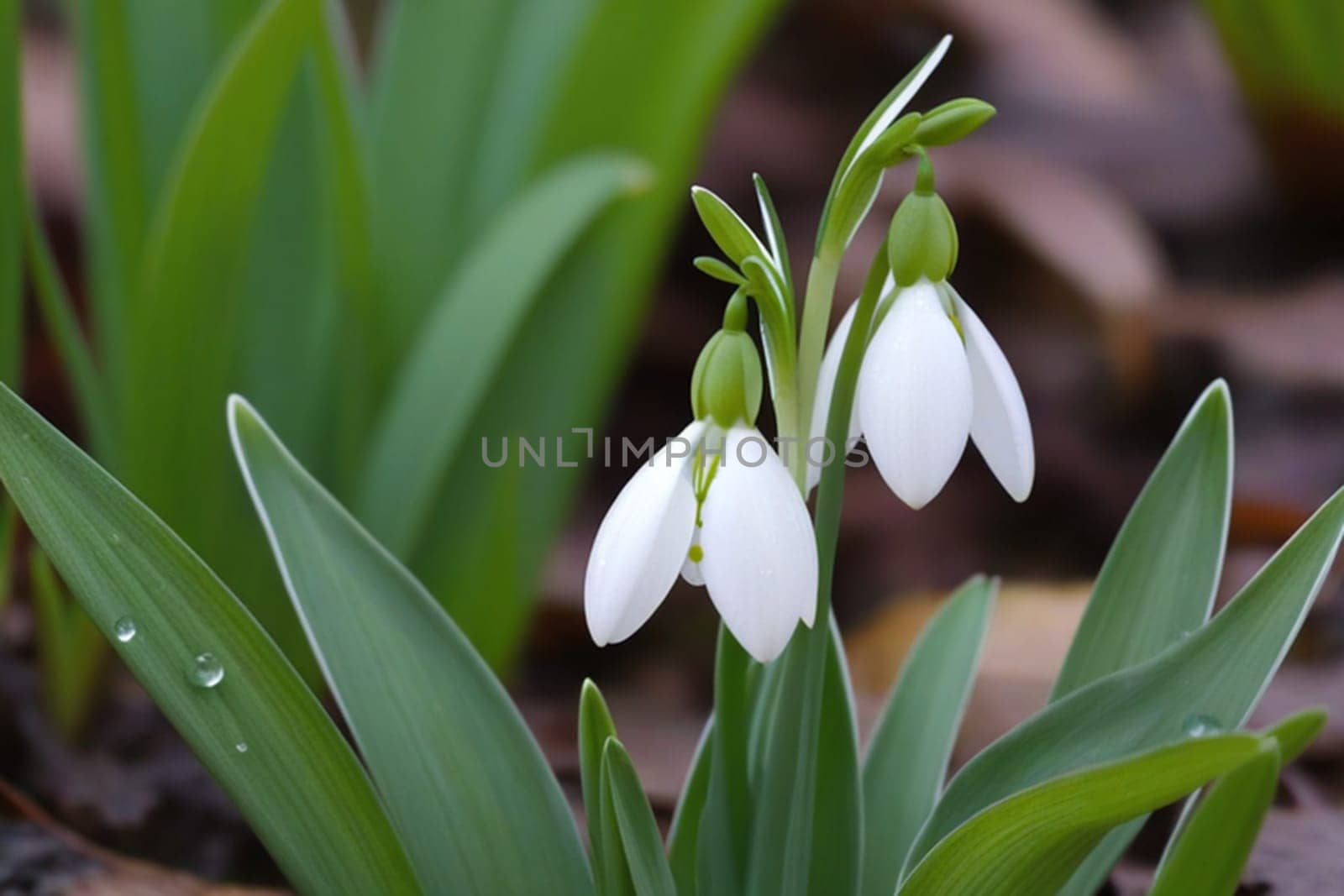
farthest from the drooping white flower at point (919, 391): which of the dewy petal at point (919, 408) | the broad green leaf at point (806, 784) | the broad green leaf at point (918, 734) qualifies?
the broad green leaf at point (918, 734)

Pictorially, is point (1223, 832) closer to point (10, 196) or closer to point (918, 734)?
point (918, 734)

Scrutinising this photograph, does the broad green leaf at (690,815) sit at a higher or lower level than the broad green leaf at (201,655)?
lower

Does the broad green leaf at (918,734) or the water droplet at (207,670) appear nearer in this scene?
the water droplet at (207,670)

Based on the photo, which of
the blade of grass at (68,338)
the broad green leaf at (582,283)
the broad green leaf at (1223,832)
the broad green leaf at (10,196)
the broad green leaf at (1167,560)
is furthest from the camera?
the broad green leaf at (582,283)

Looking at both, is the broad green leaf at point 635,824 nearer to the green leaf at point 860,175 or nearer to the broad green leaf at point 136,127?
the green leaf at point 860,175

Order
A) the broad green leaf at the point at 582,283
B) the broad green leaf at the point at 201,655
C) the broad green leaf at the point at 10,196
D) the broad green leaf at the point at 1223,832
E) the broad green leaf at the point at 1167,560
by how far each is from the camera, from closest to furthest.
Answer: the broad green leaf at the point at 1223,832
the broad green leaf at the point at 201,655
the broad green leaf at the point at 1167,560
the broad green leaf at the point at 10,196
the broad green leaf at the point at 582,283

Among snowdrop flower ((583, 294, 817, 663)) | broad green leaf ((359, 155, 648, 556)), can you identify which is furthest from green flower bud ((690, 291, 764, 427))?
broad green leaf ((359, 155, 648, 556))
